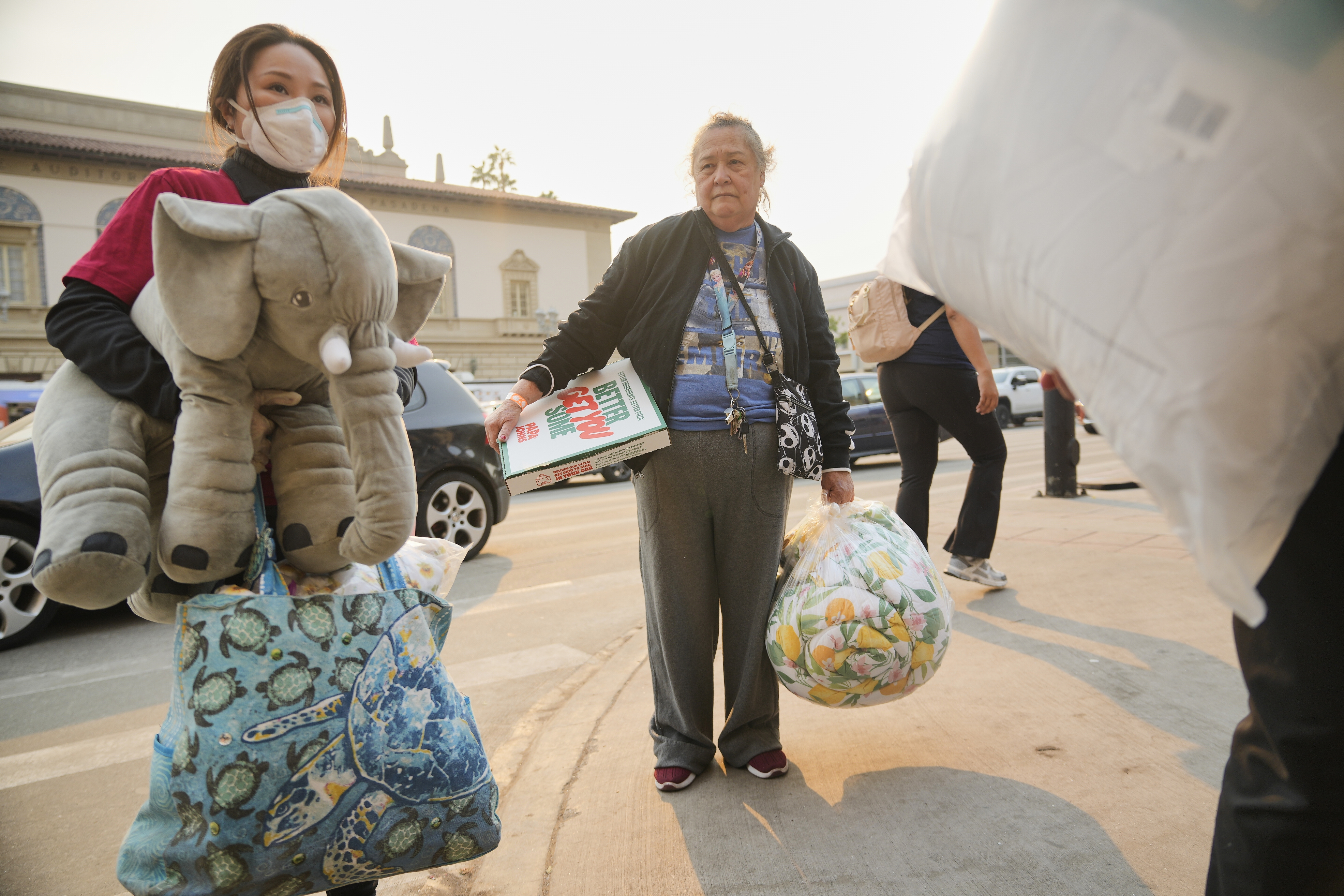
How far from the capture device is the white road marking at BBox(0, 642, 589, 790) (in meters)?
3.19

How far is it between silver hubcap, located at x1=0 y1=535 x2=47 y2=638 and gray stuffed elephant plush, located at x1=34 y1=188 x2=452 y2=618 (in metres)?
4.21

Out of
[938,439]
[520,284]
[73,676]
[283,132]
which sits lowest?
[73,676]

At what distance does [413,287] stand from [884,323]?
286 cm

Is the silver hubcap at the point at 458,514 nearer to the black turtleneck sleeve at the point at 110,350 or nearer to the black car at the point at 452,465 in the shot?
the black car at the point at 452,465

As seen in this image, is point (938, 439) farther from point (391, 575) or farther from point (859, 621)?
point (391, 575)

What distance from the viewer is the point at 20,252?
28094 millimetres

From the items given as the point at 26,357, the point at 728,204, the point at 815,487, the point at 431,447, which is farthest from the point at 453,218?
the point at 728,204

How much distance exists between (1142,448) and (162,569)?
4.96 feet

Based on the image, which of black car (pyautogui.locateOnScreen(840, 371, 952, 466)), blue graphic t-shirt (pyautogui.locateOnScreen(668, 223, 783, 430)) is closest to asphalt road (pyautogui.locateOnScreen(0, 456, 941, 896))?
blue graphic t-shirt (pyautogui.locateOnScreen(668, 223, 783, 430))

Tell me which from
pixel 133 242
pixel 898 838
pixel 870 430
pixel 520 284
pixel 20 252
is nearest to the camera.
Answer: pixel 133 242

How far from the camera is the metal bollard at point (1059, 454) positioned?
7273mm

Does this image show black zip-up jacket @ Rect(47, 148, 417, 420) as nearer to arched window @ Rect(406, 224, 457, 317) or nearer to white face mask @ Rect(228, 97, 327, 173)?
white face mask @ Rect(228, 97, 327, 173)

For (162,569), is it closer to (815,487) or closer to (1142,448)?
(1142,448)

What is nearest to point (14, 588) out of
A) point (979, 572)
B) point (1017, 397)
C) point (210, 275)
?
point (210, 275)
